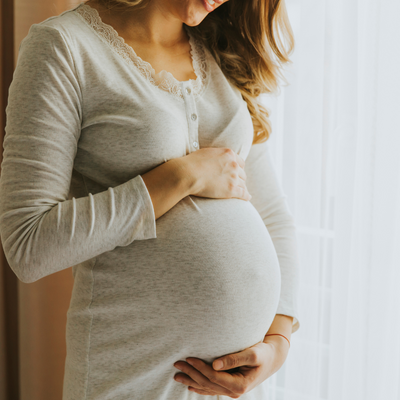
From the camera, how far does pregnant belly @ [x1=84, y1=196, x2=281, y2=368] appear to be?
30.2 inches

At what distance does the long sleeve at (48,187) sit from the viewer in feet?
2.22

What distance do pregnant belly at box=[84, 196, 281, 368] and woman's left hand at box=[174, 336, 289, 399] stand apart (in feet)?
0.07

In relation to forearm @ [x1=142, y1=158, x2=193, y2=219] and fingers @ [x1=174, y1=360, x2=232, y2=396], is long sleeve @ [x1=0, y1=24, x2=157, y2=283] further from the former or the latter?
fingers @ [x1=174, y1=360, x2=232, y2=396]

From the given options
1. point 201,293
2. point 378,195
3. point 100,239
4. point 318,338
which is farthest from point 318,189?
point 100,239

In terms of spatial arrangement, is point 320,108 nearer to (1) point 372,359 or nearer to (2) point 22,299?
(1) point 372,359

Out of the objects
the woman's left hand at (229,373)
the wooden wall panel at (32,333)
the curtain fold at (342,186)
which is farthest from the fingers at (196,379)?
the wooden wall panel at (32,333)

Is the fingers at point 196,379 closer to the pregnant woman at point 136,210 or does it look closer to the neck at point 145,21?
the pregnant woman at point 136,210

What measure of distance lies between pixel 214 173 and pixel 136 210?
20cm

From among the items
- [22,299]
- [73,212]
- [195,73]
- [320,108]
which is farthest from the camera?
[22,299]

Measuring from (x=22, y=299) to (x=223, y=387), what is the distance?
100 cm

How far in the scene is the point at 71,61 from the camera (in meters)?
0.71

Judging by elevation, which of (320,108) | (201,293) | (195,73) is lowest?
(201,293)

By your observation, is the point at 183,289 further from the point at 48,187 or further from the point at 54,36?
the point at 54,36


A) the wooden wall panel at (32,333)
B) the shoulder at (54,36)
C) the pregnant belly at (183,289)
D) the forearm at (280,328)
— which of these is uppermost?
the shoulder at (54,36)
